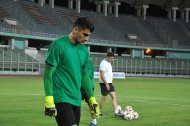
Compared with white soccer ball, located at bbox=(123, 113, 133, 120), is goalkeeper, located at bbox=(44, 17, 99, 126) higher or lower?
higher

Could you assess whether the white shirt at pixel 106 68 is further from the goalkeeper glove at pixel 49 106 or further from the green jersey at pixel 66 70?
the goalkeeper glove at pixel 49 106

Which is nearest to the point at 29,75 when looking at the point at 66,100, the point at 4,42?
the point at 4,42

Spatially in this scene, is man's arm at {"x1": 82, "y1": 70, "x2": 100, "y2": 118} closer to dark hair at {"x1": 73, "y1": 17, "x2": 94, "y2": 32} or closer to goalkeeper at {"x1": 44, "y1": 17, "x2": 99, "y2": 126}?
goalkeeper at {"x1": 44, "y1": 17, "x2": 99, "y2": 126}

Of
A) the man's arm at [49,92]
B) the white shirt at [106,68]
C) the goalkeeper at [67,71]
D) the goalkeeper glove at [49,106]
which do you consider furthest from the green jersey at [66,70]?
the white shirt at [106,68]

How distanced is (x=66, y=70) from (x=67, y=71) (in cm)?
2

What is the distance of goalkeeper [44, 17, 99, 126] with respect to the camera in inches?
259

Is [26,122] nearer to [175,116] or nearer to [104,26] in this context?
[175,116]

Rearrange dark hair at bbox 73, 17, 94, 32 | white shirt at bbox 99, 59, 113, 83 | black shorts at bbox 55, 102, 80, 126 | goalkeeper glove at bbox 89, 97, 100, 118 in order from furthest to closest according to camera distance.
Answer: white shirt at bbox 99, 59, 113, 83 → goalkeeper glove at bbox 89, 97, 100, 118 → black shorts at bbox 55, 102, 80, 126 → dark hair at bbox 73, 17, 94, 32

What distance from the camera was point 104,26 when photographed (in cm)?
7894

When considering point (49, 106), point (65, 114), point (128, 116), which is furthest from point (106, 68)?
point (49, 106)

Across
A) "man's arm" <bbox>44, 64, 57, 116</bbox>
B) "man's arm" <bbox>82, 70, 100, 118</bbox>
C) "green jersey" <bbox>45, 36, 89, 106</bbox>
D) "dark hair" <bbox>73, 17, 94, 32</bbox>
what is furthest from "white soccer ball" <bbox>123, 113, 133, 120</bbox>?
"dark hair" <bbox>73, 17, 94, 32</bbox>

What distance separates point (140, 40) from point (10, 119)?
68.3 metres

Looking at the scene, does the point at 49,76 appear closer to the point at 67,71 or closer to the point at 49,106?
the point at 67,71

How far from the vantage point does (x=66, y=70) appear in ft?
22.2
